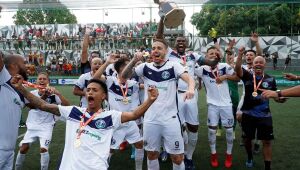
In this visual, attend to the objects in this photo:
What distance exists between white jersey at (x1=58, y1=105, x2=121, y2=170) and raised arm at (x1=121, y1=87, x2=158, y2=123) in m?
0.10

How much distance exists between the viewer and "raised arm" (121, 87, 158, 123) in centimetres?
436

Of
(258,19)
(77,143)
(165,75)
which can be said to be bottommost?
(77,143)

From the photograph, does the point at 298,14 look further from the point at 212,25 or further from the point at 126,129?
the point at 126,129

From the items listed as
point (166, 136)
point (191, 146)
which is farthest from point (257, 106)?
point (166, 136)

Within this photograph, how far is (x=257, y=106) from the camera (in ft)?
24.0

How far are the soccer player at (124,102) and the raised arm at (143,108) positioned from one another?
2572 mm

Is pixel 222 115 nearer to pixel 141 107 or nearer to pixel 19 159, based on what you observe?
pixel 141 107

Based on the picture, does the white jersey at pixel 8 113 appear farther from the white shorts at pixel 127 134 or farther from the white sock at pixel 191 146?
the white sock at pixel 191 146

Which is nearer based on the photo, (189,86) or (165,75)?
(189,86)

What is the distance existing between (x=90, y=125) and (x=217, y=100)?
171 inches

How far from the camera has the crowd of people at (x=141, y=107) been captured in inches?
177

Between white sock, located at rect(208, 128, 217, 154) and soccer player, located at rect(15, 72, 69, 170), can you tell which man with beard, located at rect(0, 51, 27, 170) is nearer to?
soccer player, located at rect(15, 72, 69, 170)

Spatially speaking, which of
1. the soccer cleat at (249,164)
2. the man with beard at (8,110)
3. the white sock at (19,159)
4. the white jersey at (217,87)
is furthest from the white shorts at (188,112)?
the man with beard at (8,110)

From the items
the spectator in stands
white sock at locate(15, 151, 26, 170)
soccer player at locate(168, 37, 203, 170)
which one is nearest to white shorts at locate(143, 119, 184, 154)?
soccer player at locate(168, 37, 203, 170)
